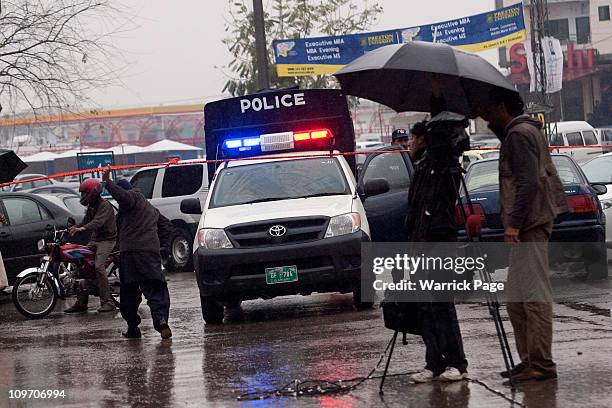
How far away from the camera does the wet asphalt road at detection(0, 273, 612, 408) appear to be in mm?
7582

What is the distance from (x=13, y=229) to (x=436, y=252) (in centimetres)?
1078

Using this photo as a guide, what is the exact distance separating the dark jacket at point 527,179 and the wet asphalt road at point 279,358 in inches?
43.4

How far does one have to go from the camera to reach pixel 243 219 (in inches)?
480

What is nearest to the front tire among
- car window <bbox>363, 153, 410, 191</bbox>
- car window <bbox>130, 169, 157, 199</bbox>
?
car window <bbox>363, 153, 410, 191</bbox>

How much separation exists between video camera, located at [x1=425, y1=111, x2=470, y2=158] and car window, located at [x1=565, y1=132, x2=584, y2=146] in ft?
101

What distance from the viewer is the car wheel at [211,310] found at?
1242 cm

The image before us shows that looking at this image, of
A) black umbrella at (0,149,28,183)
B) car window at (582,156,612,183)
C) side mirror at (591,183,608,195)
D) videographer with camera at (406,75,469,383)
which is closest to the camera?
videographer with camera at (406,75,469,383)

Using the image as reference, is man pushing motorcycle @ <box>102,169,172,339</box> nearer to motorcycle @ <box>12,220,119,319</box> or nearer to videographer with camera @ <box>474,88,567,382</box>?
motorcycle @ <box>12,220,119,319</box>

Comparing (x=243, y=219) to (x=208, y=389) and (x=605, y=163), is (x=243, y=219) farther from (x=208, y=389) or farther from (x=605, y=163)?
(x=605, y=163)

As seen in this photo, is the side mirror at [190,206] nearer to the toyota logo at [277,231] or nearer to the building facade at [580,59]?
the toyota logo at [277,231]

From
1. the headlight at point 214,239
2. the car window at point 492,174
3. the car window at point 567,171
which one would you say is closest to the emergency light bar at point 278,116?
the car window at point 492,174

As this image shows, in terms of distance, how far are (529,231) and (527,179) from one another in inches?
14.3

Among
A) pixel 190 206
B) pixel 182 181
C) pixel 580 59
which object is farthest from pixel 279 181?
pixel 580 59

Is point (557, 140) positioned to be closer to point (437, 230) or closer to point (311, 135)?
point (311, 135)
